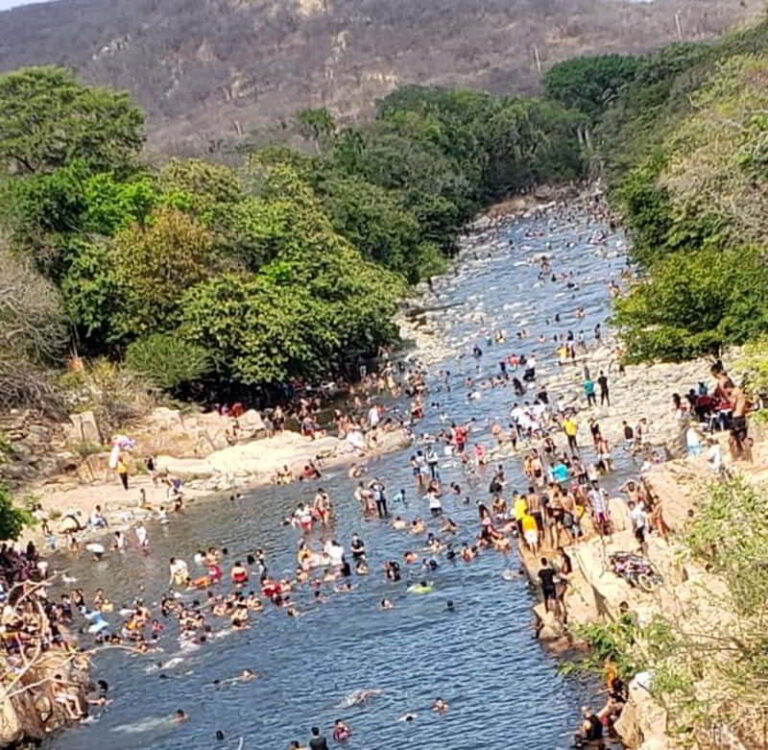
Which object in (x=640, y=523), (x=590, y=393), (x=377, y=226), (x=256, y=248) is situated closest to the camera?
(x=640, y=523)

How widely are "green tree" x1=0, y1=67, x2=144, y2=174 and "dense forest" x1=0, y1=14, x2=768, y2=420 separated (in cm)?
11

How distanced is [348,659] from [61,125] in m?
47.6

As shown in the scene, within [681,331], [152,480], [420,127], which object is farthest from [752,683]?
[420,127]

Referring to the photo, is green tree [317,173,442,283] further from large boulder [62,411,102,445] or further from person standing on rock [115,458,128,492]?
person standing on rock [115,458,128,492]

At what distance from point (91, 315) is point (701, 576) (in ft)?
141

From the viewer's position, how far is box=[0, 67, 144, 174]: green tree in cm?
7012

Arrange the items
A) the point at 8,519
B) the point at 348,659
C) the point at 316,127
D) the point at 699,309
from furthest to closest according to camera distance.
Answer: the point at 316,127 < the point at 699,309 < the point at 8,519 < the point at 348,659

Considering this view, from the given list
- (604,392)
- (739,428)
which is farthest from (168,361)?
(739,428)

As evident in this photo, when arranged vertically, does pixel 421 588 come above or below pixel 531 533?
below

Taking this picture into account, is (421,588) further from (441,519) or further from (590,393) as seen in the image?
(590,393)

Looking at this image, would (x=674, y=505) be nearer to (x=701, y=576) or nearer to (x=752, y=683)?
(x=701, y=576)

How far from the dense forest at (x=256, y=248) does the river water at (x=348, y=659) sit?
374 inches

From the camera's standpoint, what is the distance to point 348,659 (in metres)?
29.2

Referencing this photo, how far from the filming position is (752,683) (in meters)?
14.2
